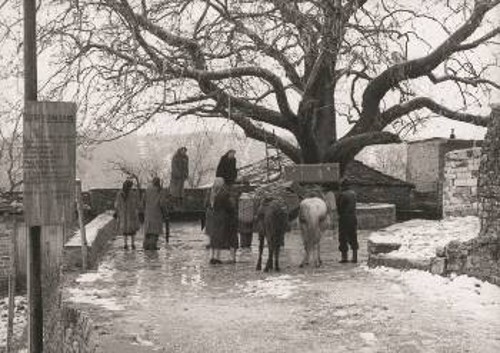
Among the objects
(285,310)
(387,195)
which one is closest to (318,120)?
(387,195)

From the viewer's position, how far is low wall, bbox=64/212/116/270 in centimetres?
1303

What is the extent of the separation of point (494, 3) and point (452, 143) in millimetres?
20848

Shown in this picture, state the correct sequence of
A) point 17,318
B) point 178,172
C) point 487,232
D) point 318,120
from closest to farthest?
point 487,232, point 178,172, point 17,318, point 318,120

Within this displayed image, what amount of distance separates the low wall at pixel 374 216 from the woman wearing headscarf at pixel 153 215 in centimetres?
809

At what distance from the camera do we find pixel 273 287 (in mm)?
10961

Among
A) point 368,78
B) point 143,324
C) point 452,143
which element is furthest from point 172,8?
point 452,143

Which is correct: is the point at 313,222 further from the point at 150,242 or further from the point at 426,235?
the point at 150,242

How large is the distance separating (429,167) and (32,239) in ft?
109

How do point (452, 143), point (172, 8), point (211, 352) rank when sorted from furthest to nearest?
point (452, 143), point (172, 8), point (211, 352)

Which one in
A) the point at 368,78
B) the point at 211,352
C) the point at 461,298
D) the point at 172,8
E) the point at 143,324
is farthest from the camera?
the point at 368,78

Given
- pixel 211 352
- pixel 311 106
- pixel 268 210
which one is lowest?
pixel 211 352

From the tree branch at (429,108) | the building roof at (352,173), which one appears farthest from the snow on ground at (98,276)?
the building roof at (352,173)

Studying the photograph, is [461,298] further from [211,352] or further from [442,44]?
[442,44]

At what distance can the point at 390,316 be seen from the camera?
8.45 metres
